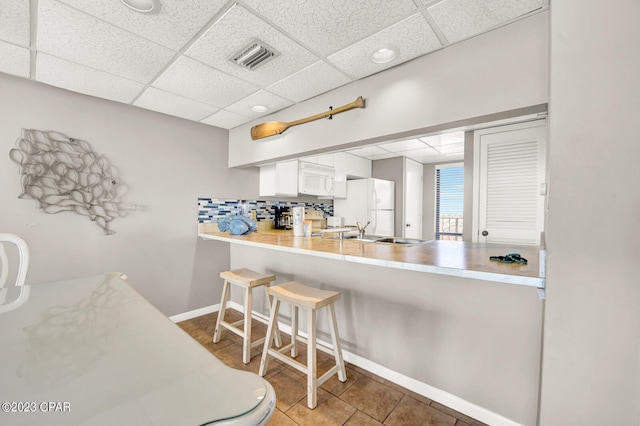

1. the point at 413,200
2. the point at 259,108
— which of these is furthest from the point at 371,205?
the point at 259,108

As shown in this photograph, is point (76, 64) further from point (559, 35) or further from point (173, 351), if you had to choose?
point (559, 35)

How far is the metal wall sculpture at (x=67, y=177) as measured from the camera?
2211 millimetres

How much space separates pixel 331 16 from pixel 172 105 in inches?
76.6

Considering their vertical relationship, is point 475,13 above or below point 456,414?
above

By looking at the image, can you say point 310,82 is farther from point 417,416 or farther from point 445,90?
point 417,416

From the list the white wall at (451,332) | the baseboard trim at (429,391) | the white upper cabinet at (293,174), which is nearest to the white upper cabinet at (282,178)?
the white upper cabinet at (293,174)

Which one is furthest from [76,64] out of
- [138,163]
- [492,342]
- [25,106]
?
[492,342]

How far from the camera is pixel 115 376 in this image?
0.59 meters

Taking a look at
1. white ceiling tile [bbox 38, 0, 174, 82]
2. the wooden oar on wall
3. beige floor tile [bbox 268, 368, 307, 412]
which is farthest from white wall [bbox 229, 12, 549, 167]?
beige floor tile [bbox 268, 368, 307, 412]

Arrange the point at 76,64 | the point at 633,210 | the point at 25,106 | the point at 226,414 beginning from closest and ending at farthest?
1. the point at 226,414
2. the point at 633,210
3. the point at 76,64
4. the point at 25,106

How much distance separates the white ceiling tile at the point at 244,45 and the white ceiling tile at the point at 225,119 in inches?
34.3

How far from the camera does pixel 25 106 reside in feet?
7.26

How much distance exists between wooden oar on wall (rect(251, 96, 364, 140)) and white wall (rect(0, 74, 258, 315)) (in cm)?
80

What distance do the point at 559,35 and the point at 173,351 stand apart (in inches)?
65.7
